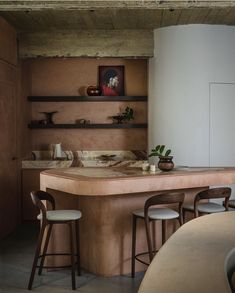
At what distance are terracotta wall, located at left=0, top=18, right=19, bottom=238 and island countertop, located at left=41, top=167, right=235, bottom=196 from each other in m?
1.44

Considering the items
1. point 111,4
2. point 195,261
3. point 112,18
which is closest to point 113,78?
point 112,18

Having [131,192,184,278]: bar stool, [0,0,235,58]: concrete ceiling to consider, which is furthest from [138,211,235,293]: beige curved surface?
[0,0,235,58]: concrete ceiling

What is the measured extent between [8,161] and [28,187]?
87cm

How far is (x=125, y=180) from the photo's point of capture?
3.89 meters

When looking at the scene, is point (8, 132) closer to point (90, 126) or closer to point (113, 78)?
point (90, 126)

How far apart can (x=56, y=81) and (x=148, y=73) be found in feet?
4.93

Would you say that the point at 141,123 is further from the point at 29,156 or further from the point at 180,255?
the point at 180,255

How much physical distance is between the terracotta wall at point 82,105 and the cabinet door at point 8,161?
0.93 metres

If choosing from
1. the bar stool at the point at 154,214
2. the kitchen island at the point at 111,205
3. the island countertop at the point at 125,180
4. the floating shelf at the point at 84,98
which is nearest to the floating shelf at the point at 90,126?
the floating shelf at the point at 84,98

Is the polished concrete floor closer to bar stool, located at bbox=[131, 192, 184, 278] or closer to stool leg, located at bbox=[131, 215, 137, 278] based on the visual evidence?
Answer: stool leg, located at bbox=[131, 215, 137, 278]

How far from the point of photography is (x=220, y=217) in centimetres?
221

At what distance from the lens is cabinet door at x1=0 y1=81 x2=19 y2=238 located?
5.55 m

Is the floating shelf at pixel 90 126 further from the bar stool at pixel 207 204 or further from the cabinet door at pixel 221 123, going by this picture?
the bar stool at pixel 207 204

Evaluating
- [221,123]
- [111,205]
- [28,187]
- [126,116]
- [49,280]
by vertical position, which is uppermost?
[126,116]
